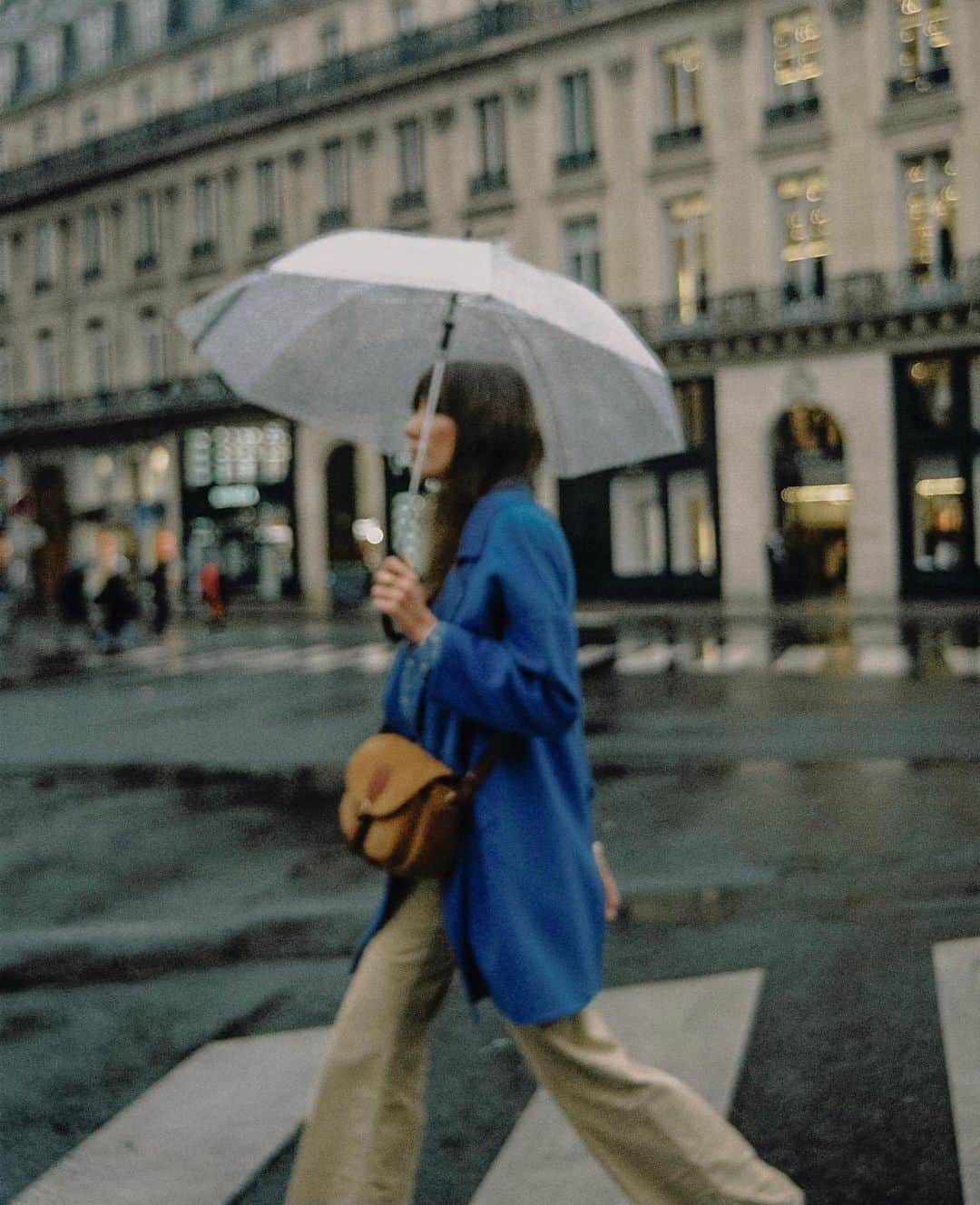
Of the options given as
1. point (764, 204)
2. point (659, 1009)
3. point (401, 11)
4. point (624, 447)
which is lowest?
point (659, 1009)

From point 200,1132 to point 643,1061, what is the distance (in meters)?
1.31

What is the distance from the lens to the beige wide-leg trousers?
2.72m

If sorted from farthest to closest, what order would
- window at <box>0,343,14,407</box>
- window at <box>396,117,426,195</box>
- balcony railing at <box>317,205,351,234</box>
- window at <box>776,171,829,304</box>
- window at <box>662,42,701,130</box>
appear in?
window at <box>0,343,14,407</box>, balcony railing at <box>317,205,351,234</box>, window at <box>396,117,426,195</box>, window at <box>662,42,701,130</box>, window at <box>776,171,829,304</box>

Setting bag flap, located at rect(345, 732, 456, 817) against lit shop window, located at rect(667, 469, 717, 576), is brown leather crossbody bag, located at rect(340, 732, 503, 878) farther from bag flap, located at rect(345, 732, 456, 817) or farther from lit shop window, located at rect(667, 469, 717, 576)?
lit shop window, located at rect(667, 469, 717, 576)

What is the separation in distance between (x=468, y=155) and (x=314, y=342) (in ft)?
114

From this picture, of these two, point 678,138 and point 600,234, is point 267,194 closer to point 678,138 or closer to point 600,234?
point 600,234

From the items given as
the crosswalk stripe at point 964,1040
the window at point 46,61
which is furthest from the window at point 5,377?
the crosswalk stripe at point 964,1040

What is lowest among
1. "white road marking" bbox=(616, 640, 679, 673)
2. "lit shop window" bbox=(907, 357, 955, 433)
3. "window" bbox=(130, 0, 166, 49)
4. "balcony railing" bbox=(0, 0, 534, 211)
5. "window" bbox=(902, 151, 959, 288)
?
"white road marking" bbox=(616, 640, 679, 673)

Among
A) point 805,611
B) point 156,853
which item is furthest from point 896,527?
point 156,853

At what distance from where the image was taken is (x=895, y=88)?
30188 mm

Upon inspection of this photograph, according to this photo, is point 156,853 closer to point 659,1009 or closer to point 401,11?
point 659,1009

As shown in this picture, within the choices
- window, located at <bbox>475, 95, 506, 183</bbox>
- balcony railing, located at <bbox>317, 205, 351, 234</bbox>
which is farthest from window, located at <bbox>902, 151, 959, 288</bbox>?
balcony railing, located at <bbox>317, 205, 351, 234</bbox>

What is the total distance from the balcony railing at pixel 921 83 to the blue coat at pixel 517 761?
100 feet

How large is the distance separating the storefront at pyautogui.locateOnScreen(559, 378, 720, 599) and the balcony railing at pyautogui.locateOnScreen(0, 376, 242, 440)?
38.5 ft
